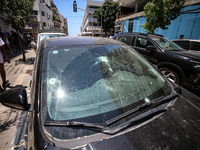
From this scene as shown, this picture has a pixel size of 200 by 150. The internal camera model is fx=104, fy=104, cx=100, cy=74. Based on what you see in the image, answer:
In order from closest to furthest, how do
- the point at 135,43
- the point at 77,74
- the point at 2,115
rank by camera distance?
the point at 77,74
the point at 2,115
the point at 135,43

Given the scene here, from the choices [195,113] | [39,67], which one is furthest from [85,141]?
[195,113]

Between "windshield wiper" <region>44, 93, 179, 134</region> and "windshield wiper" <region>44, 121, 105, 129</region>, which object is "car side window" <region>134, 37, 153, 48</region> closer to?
"windshield wiper" <region>44, 93, 179, 134</region>

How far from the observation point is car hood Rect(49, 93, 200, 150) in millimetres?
771

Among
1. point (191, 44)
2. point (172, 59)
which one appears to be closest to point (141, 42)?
point (172, 59)

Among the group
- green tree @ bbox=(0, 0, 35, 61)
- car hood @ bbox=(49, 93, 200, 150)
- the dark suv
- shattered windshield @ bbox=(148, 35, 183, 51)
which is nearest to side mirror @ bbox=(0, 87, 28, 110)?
car hood @ bbox=(49, 93, 200, 150)

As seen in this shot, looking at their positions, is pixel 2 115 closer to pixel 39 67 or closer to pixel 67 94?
pixel 39 67

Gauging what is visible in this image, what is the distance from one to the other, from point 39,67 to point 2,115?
7.07 ft

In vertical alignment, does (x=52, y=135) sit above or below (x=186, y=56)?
below

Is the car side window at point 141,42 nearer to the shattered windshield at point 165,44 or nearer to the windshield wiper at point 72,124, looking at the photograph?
the shattered windshield at point 165,44

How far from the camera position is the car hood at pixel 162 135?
2.53 ft

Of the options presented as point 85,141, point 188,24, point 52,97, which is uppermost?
point 188,24

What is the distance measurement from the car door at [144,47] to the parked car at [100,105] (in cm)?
277

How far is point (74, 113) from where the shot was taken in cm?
100

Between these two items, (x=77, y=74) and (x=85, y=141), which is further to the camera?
(x=77, y=74)
